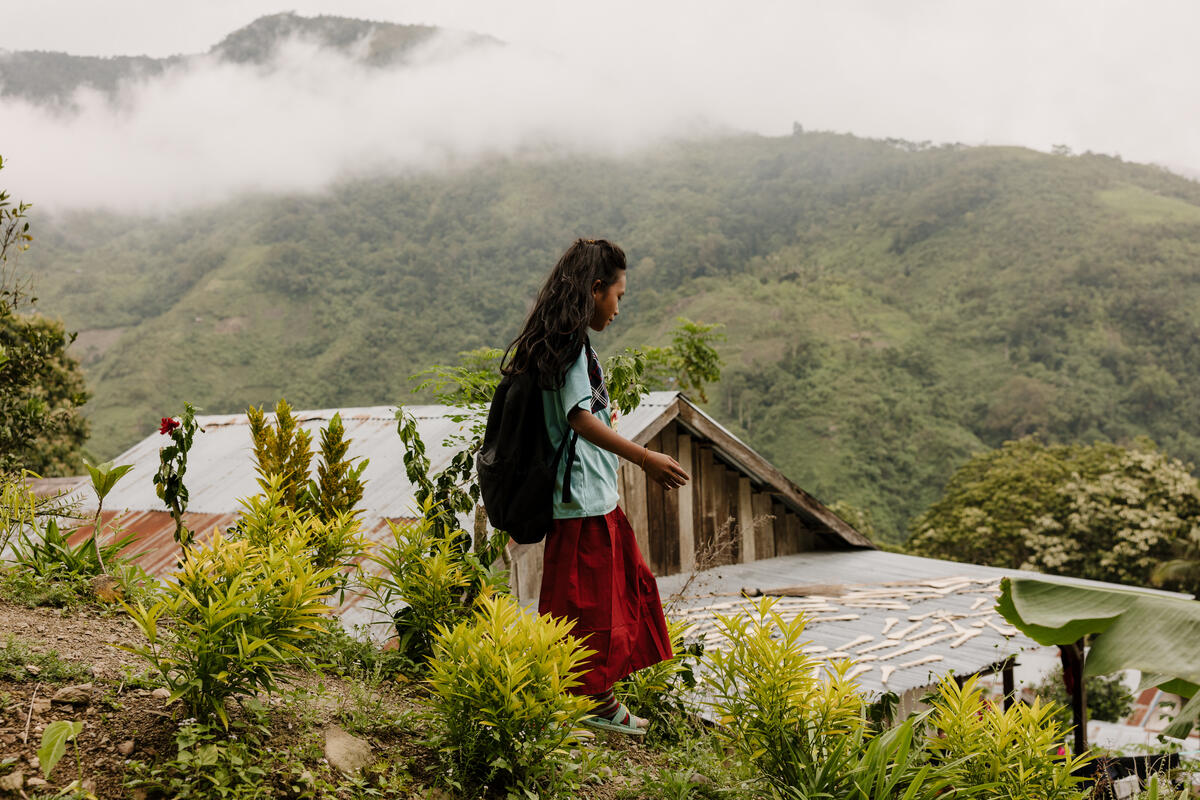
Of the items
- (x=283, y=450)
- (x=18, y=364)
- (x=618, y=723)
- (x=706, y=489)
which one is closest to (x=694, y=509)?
(x=706, y=489)

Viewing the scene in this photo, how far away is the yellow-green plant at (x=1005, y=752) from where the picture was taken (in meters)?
2.64

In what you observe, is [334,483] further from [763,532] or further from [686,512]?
[763,532]

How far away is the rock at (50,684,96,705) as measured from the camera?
2.48 metres

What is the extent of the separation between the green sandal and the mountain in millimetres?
135863

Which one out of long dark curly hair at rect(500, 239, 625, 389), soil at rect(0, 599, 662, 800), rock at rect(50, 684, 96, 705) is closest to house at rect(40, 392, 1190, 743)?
soil at rect(0, 599, 662, 800)

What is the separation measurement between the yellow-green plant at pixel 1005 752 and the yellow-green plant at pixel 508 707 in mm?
1201

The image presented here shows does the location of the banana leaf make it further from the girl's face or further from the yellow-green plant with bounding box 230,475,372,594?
the yellow-green plant with bounding box 230,475,372,594

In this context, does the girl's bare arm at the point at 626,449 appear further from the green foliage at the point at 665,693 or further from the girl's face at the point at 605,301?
the green foliage at the point at 665,693

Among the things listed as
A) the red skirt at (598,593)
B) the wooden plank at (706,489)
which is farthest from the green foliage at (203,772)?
the wooden plank at (706,489)

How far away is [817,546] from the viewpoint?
30.8 ft

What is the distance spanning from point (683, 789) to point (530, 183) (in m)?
86.1

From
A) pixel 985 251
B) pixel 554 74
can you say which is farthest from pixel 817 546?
pixel 554 74

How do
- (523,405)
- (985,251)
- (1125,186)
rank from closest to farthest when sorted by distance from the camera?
(523,405) < (985,251) < (1125,186)

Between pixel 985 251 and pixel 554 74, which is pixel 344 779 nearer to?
pixel 985 251
